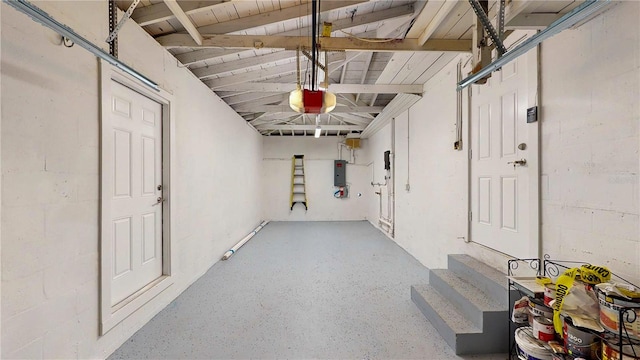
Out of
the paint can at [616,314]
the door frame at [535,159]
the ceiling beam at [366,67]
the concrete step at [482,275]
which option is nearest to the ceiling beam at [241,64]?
the ceiling beam at [366,67]

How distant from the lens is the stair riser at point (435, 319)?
1813 mm

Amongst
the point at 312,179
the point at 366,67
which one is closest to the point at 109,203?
the point at 366,67

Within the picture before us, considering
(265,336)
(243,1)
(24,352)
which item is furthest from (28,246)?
(243,1)

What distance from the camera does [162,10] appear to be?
1938mm

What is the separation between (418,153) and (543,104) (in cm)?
211

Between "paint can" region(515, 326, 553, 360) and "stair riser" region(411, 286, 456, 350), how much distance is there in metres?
0.42

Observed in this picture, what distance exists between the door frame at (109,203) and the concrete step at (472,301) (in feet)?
8.57

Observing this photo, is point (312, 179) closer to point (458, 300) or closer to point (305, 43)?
point (305, 43)

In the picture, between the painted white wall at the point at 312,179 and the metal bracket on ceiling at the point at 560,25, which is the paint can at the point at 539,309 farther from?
the painted white wall at the point at 312,179

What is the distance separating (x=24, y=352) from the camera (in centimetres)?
125

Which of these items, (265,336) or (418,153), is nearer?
(265,336)

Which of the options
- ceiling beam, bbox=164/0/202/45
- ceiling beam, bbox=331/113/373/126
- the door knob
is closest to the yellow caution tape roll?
the door knob

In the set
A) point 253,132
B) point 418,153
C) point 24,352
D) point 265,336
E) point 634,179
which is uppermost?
point 253,132

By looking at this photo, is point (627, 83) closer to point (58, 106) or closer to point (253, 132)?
point (58, 106)
